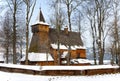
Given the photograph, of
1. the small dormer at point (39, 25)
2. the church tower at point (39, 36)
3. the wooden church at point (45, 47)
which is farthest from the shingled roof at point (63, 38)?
the small dormer at point (39, 25)

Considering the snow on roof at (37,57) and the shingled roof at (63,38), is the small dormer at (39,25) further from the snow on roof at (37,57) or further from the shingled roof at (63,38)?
the snow on roof at (37,57)

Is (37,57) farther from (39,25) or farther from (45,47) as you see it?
(39,25)

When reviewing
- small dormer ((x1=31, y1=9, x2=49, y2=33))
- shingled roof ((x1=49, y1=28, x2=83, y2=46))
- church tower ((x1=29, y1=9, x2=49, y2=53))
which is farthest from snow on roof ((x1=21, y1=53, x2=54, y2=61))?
shingled roof ((x1=49, y1=28, x2=83, y2=46))

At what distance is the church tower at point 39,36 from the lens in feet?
177

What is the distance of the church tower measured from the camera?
53938 millimetres

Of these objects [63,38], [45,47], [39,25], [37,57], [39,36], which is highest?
[39,25]

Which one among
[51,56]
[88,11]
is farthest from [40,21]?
[88,11]

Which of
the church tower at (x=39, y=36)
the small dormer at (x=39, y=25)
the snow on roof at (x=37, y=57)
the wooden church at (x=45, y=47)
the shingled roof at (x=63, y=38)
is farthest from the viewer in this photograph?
the shingled roof at (x=63, y=38)

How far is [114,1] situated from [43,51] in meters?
25.6

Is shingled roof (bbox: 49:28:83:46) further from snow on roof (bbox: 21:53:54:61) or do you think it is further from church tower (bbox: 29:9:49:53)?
snow on roof (bbox: 21:53:54:61)

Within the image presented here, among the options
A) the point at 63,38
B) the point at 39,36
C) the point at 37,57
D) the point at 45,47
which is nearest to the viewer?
the point at 37,57

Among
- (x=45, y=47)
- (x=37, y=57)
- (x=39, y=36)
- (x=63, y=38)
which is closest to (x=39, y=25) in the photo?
(x=39, y=36)

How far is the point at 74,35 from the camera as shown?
66.0 metres

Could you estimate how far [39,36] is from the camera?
55.3m
